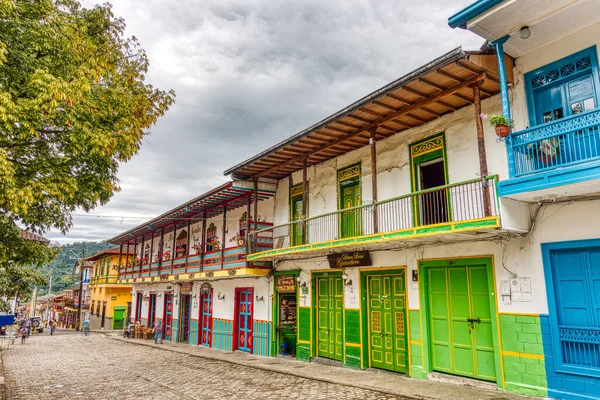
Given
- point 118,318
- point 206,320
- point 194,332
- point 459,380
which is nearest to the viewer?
point 459,380

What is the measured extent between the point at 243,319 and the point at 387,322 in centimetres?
743

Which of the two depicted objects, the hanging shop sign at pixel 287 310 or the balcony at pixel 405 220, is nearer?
the balcony at pixel 405 220

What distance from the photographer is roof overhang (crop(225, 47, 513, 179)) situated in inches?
327

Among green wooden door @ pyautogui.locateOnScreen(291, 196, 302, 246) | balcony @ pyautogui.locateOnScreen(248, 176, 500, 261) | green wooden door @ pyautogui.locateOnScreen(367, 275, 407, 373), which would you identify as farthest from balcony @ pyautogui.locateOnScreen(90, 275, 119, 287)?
green wooden door @ pyautogui.locateOnScreen(367, 275, 407, 373)

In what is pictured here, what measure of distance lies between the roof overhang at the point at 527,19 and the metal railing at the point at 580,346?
5.32 meters

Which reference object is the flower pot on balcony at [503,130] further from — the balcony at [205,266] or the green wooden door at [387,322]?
the balcony at [205,266]

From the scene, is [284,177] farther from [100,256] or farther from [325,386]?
[100,256]

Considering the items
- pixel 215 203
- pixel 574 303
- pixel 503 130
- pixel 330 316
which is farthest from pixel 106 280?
pixel 574 303

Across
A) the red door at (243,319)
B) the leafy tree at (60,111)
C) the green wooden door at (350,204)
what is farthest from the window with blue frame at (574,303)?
the red door at (243,319)

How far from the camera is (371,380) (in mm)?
9773

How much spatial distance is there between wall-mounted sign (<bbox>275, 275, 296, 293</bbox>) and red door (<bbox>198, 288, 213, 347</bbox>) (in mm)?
5789

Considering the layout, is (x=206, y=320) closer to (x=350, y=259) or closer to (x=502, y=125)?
(x=350, y=259)

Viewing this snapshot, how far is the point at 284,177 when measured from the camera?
15539mm

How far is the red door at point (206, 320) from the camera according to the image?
61.7ft
